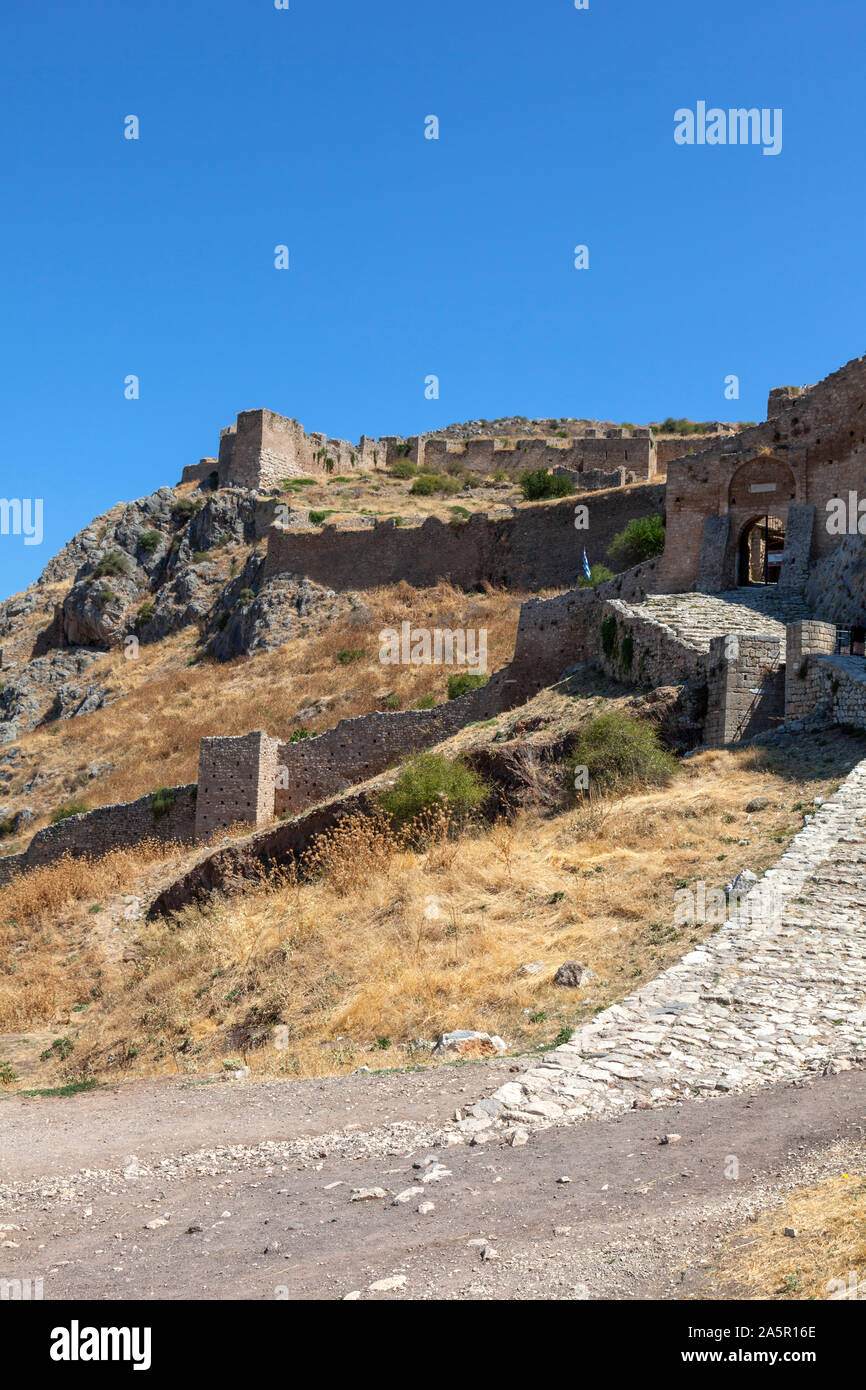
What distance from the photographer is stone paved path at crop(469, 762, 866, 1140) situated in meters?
6.95

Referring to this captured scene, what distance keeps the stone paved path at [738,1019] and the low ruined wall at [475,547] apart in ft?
73.1

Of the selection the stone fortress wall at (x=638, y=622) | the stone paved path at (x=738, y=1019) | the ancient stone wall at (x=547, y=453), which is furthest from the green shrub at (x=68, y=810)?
the ancient stone wall at (x=547, y=453)

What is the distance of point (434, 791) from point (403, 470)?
3378cm

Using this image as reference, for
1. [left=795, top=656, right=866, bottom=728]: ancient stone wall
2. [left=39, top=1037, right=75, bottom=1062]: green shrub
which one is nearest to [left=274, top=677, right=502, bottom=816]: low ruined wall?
[left=795, top=656, right=866, bottom=728]: ancient stone wall

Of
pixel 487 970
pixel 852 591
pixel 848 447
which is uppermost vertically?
pixel 848 447

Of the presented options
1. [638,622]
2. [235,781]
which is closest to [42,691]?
[235,781]

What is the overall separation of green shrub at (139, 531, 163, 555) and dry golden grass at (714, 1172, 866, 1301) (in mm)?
39645

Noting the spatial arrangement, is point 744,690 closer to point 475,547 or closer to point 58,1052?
point 58,1052

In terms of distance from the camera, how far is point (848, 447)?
21203 millimetres

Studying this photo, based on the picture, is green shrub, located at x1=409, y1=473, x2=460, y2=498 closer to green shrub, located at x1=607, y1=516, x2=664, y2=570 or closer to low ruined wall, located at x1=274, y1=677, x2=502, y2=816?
green shrub, located at x1=607, y1=516, x2=664, y2=570

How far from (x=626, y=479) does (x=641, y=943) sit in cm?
2923

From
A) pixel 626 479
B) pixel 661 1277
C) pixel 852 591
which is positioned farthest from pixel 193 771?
pixel 661 1277

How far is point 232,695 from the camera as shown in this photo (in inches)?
1202

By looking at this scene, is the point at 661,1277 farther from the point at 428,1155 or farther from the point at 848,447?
the point at 848,447
